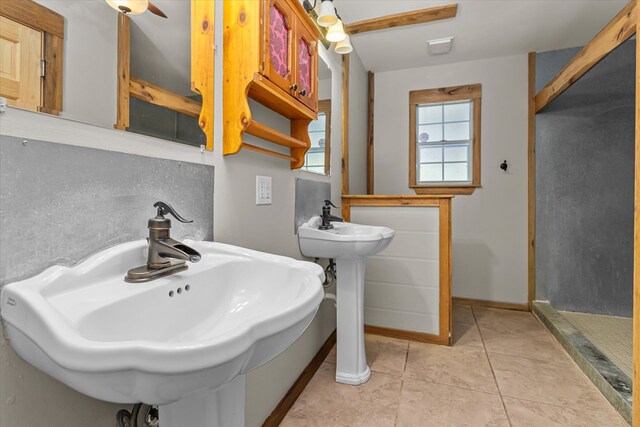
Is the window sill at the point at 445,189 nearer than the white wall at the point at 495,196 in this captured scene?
No

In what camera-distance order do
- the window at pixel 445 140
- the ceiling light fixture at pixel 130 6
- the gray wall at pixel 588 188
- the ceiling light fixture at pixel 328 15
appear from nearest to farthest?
the ceiling light fixture at pixel 130 6, the ceiling light fixture at pixel 328 15, the gray wall at pixel 588 188, the window at pixel 445 140

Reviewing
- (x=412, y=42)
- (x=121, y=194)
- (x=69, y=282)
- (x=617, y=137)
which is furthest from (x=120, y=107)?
(x=617, y=137)

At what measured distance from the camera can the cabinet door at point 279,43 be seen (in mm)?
1172

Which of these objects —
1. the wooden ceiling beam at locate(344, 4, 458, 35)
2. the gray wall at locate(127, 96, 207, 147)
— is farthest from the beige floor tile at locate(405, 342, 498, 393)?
the wooden ceiling beam at locate(344, 4, 458, 35)

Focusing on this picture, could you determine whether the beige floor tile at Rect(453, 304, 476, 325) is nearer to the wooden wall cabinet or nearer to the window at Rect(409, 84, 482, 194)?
the window at Rect(409, 84, 482, 194)

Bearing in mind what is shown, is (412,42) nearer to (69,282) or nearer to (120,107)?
(120,107)

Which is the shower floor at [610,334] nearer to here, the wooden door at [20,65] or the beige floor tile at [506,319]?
the beige floor tile at [506,319]

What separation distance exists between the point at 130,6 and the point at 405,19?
2107 millimetres

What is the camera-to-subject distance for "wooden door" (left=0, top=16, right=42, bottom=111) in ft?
1.86

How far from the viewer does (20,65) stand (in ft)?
1.92

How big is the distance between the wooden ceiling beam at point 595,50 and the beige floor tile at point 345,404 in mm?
2112

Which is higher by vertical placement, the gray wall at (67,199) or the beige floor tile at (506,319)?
the gray wall at (67,199)

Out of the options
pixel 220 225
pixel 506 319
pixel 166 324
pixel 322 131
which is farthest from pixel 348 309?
pixel 506 319

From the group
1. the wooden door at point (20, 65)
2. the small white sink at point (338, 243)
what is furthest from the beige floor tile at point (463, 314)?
the wooden door at point (20, 65)
